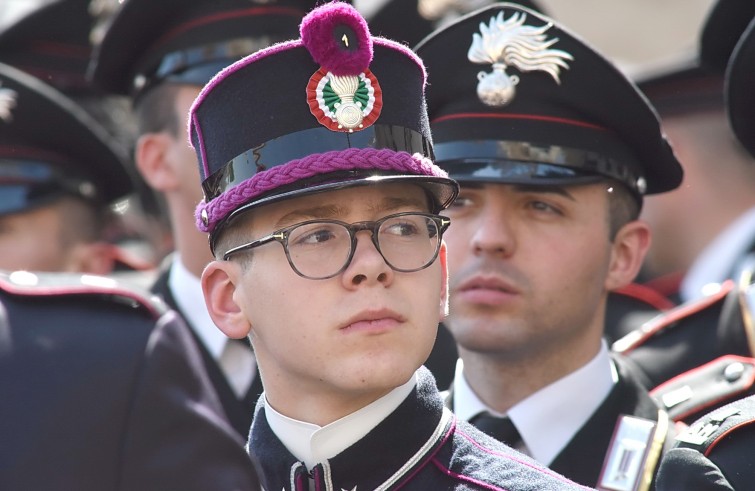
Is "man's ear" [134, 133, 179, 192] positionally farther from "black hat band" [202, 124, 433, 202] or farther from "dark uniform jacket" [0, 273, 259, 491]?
"dark uniform jacket" [0, 273, 259, 491]

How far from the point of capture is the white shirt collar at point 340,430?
2891mm

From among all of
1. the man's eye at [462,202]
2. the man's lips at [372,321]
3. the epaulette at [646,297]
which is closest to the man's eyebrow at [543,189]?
the man's eye at [462,202]

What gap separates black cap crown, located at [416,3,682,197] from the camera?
3.93 meters

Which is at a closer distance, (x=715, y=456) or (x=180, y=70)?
(x=715, y=456)

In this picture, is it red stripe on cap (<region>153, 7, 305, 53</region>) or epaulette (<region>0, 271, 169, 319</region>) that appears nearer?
epaulette (<region>0, 271, 169, 319</region>)

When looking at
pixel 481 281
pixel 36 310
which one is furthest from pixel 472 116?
pixel 36 310

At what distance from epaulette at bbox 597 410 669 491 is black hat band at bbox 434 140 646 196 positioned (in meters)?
0.71

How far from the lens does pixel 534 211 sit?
397 centimetres

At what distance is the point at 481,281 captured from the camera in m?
3.88

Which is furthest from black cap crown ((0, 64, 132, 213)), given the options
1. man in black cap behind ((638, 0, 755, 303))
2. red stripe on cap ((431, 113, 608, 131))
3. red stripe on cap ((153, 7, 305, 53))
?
man in black cap behind ((638, 0, 755, 303))

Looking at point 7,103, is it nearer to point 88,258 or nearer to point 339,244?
point 88,258

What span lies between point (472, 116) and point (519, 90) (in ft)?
0.51

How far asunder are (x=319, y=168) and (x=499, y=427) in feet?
4.46

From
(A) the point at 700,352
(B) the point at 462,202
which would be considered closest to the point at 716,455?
(B) the point at 462,202
